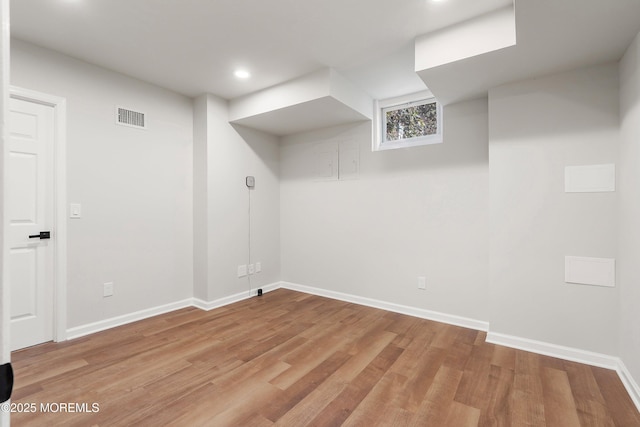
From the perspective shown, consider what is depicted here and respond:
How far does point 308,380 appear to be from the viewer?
2.10 meters

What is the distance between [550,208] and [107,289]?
410cm

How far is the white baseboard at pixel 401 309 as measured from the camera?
303 cm

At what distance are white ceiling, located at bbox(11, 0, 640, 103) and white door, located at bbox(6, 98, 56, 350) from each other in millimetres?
708

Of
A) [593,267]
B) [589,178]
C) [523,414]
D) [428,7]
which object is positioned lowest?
[523,414]

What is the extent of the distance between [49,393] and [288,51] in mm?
3075

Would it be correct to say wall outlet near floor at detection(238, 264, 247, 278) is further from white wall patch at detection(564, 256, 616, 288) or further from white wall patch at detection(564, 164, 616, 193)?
white wall patch at detection(564, 164, 616, 193)

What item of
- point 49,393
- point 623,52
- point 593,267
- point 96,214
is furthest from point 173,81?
point 593,267

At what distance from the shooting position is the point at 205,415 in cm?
174

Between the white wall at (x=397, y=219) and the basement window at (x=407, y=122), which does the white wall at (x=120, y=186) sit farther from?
the basement window at (x=407, y=122)

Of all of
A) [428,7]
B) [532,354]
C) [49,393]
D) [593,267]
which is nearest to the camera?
Answer: [49,393]

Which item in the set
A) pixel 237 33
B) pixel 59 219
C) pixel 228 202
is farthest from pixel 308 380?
pixel 237 33

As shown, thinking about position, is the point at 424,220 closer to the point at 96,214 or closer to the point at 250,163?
the point at 250,163

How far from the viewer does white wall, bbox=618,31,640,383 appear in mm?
1897

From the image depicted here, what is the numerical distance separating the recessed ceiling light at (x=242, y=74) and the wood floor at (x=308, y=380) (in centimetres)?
259
